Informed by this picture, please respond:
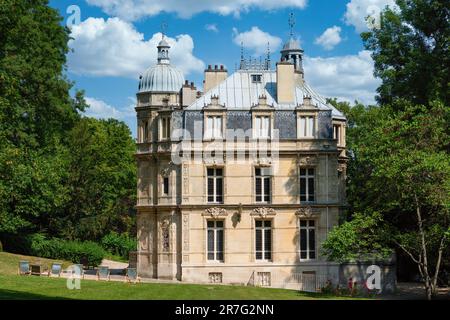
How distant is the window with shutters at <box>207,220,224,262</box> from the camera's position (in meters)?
36.9

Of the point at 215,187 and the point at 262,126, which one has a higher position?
the point at 262,126

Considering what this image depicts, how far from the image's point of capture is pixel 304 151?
122 feet

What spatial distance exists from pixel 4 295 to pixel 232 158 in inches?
703

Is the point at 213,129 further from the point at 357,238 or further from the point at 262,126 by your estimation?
the point at 357,238

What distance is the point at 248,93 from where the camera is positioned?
3919 cm

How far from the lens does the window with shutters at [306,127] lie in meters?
37.5

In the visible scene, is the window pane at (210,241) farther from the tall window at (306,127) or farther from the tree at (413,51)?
the tree at (413,51)

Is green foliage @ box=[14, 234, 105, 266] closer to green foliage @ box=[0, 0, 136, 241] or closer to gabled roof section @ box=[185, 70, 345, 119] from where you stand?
green foliage @ box=[0, 0, 136, 241]

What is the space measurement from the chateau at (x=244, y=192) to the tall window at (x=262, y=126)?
0.05 m

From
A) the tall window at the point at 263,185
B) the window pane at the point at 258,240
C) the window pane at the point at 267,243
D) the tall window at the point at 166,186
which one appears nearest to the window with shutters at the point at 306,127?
the tall window at the point at 263,185

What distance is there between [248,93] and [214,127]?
123 inches

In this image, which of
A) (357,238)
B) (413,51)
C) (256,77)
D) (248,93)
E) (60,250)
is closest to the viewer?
(357,238)

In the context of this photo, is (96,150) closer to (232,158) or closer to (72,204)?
(72,204)

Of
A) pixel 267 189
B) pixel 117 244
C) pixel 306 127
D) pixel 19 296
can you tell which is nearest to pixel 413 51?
pixel 306 127
